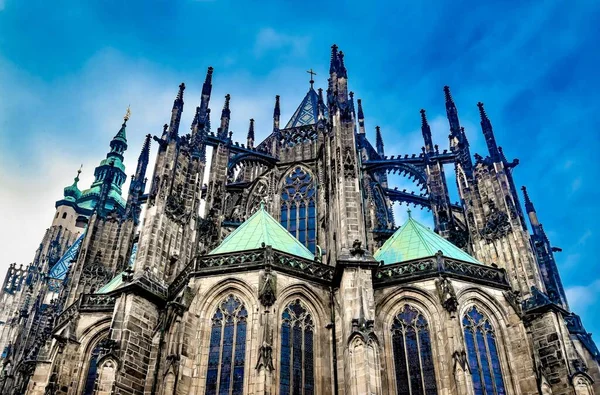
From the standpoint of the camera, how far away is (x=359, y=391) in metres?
18.3

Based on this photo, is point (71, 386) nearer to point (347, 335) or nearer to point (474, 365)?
point (347, 335)

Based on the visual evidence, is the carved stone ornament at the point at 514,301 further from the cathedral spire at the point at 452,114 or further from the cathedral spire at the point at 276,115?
the cathedral spire at the point at 276,115

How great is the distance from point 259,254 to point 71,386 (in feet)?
32.4

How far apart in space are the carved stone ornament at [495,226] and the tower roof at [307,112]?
15.2 meters

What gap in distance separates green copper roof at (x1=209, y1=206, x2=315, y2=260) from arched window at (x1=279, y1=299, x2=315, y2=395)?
8.72 feet

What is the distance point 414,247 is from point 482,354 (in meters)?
5.29

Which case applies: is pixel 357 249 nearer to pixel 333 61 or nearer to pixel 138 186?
pixel 333 61

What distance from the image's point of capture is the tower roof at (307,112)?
128 ft

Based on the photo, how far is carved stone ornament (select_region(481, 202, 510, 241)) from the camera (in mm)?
25781

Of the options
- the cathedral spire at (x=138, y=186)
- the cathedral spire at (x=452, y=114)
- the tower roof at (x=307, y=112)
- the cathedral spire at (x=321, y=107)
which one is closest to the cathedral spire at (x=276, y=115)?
the tower roof at (x=307, y=112)

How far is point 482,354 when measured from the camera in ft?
69.1

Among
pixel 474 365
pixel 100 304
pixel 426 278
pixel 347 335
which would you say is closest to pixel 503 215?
pixel 426 278

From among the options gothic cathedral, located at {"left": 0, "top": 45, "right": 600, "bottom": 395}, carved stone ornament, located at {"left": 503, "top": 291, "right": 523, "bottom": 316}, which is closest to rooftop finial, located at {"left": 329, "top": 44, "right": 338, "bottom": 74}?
gothic cathedral, located at {"left": 0, "top": 45, "right": 600, "bottom": 395}

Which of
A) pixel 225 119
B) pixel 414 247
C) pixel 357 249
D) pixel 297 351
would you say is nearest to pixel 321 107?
pixel 225 119
